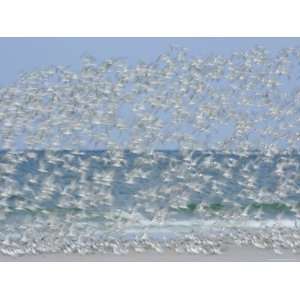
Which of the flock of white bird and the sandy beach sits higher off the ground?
the flock of white bird

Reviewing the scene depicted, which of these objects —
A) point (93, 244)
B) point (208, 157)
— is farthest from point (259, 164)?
point (93, 244)

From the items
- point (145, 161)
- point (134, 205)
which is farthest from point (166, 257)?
point (145, 161)

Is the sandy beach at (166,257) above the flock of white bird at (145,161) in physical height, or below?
below

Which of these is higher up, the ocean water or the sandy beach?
the ocean water
